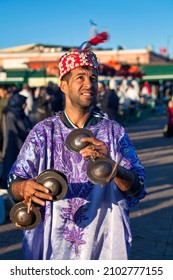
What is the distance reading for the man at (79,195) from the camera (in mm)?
3277

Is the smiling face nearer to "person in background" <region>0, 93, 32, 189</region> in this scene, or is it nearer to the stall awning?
"person in background" <region>0, 93, 32, 189</region>

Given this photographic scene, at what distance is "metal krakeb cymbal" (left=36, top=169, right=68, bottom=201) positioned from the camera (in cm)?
298

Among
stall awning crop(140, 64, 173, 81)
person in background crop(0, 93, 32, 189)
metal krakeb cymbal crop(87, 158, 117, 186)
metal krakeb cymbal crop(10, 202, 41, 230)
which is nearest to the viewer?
metal krakeb cymbal crop(87, 158, 117, 186)

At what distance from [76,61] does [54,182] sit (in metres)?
0.72

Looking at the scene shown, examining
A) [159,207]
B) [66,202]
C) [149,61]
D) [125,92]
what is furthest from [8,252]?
[149,61]

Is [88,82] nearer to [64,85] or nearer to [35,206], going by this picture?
[64,85]

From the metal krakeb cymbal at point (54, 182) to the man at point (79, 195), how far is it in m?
0.22

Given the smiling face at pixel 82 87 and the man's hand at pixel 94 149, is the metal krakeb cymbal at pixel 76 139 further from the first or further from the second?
the smiling face at pixel 82 87

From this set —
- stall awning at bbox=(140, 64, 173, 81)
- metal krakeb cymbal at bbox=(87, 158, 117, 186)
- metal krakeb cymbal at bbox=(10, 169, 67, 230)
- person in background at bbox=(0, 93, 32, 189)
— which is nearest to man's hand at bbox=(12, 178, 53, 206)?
metal krakeb cymbal at bbox=(10, 169, 67, 230)

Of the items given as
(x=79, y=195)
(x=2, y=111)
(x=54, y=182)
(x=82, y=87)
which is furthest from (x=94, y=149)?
(x=2, y=111)

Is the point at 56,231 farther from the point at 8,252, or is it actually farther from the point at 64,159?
the point at 8,252

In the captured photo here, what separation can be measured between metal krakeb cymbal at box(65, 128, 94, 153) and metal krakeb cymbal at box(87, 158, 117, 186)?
0.12 meters

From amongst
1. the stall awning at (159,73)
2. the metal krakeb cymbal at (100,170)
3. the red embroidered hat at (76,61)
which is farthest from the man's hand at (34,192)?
the stall awning at (159,73)

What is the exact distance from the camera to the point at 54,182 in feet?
9.78
